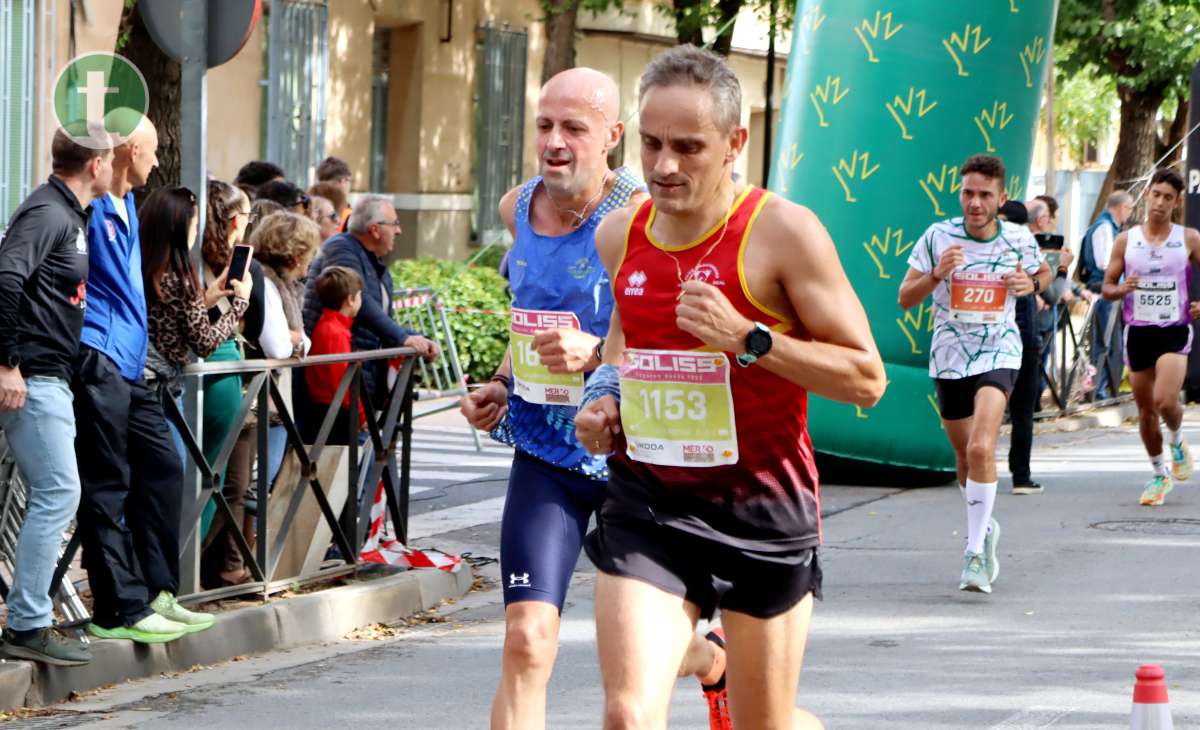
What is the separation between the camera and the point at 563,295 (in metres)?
5.09

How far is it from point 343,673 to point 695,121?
348cm

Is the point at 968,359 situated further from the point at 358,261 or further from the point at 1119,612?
the point at 358,261

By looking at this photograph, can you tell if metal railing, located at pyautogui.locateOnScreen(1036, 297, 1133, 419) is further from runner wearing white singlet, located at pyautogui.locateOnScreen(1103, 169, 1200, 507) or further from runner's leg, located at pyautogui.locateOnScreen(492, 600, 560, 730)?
runner's leg, located at pyautogui.locateOnScreen(492, 600, 560, 730)

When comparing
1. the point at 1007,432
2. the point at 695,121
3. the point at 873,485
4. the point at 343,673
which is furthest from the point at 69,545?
the point at 1007,432

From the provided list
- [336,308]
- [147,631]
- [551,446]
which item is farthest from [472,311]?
[551,446]

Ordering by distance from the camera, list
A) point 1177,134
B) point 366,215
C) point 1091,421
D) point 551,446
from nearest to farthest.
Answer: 1. point 551,446
2. point 366,215
3. point 1091,421
4. point 1177,134

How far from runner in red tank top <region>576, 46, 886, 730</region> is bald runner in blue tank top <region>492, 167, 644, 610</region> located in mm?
522

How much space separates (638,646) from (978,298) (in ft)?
18.1

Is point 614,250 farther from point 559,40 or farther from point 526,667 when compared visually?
point 559,40

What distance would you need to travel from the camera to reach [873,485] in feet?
40.7

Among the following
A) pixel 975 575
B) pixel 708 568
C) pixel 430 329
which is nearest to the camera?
pixel 708 568

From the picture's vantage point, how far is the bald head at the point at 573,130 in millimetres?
5020

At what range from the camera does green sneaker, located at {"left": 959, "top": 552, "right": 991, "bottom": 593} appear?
8.55 meters

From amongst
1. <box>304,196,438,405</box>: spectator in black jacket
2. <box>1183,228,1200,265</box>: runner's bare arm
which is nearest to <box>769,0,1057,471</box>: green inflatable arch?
<box>1183,228,1200,265</box>: runner's bare arm
